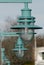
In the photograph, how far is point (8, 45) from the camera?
2059cm

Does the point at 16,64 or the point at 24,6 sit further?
the point at 16,64

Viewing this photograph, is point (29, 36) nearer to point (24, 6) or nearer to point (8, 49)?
point (24, 6)

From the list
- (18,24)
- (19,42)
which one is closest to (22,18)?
(18,24)

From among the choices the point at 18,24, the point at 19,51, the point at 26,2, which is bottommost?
the point at 19,51

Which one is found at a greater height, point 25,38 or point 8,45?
point 8,45

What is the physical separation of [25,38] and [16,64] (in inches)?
716

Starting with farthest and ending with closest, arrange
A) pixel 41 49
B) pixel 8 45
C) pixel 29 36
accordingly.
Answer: pixel 41 49 → pixel 8 45 → pixel 29 36

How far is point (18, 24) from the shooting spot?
206 inches

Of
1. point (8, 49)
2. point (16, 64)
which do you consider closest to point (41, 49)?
point (16, 64)

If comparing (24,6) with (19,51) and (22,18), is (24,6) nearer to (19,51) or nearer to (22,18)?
(22,18)

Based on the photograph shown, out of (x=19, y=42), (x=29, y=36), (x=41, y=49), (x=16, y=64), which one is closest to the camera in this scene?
(x=29, y=36)

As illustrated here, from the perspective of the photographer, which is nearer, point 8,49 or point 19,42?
point 19,42

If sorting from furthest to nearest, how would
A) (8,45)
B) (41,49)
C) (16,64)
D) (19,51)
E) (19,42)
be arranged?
(41,49) < (16,64) < (8,45) < (19,42) < (19,51)

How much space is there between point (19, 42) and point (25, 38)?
3.48 feet
